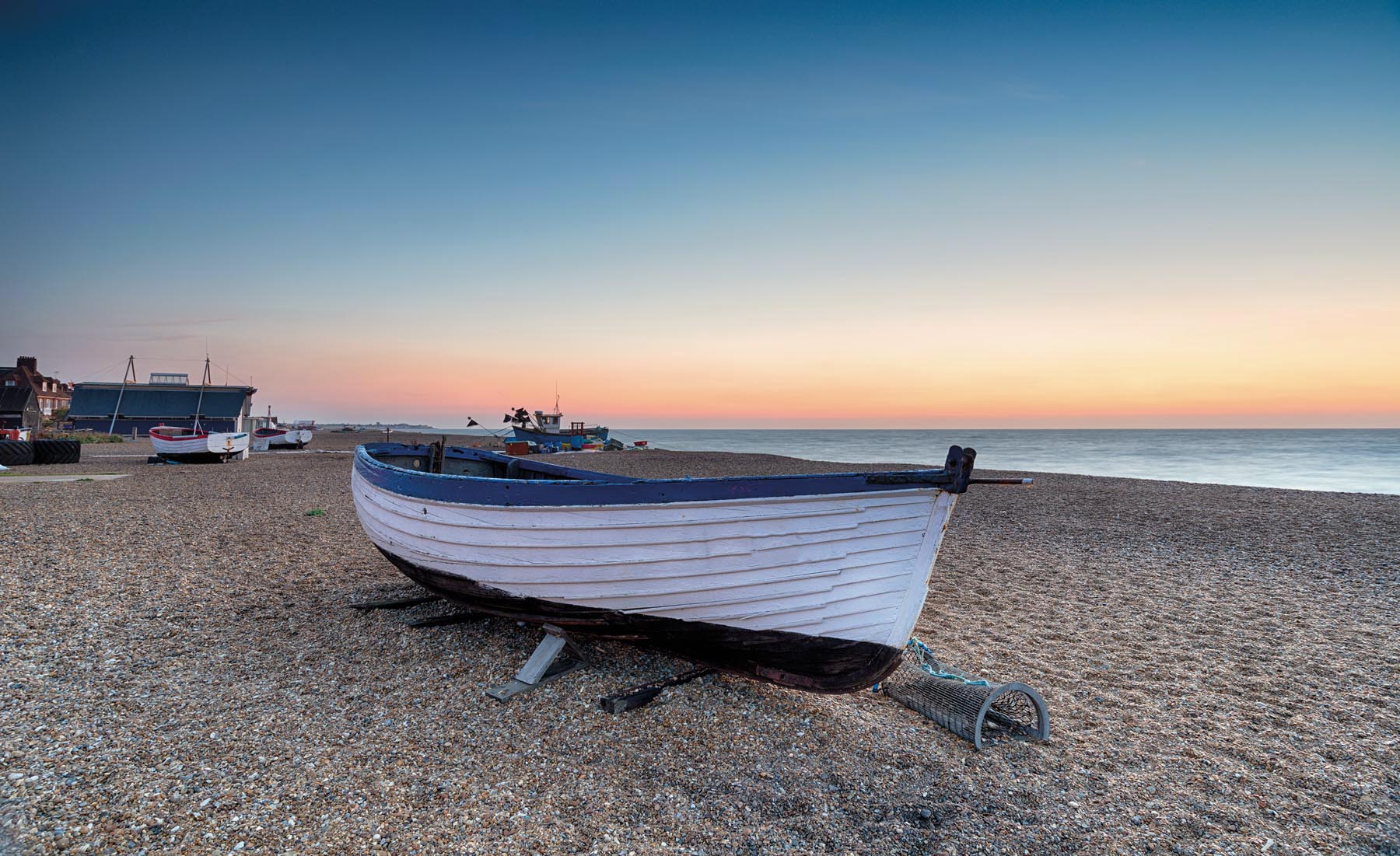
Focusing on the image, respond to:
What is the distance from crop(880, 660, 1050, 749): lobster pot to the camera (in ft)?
13.4

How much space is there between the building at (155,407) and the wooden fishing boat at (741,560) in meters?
48.4

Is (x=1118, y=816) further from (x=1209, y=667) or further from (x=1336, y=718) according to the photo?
(x=1209, y=667)

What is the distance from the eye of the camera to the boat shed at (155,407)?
4438 centimetres

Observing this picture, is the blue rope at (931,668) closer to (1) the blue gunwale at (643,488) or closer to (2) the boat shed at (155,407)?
(1) the blue gunwale at (643,488)

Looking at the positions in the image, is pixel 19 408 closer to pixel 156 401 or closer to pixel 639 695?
pixel 156 401

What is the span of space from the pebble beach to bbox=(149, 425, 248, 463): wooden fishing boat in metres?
16.6

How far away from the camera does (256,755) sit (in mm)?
3660

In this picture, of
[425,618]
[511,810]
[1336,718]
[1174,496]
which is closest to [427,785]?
[511,810]

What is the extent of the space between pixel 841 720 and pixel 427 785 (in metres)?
2.56

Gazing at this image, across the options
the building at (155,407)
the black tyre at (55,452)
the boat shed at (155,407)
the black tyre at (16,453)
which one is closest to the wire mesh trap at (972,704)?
the black tyre at (16,453)

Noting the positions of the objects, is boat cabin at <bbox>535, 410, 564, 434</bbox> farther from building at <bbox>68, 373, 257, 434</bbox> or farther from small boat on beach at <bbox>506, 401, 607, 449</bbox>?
building at <bbox>68, 373, 257, 434</bbox>

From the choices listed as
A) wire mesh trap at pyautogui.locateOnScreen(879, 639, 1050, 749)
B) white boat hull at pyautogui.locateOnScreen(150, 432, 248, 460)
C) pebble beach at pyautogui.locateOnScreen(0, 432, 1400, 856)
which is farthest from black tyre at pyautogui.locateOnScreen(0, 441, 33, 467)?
wire mesh trap at pyautogui.locateOnScreen(879, 639, 1050, 749)

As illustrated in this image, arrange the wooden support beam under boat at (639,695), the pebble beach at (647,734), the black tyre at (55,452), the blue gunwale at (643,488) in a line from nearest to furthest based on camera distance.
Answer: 1. the pebble beach at (647,734)
2. the blue gunwale at (643,488)
3. the wooden support beam under boat at (639,695)
4. the black tyre at (55,452)

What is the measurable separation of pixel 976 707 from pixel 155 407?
2291 inches
